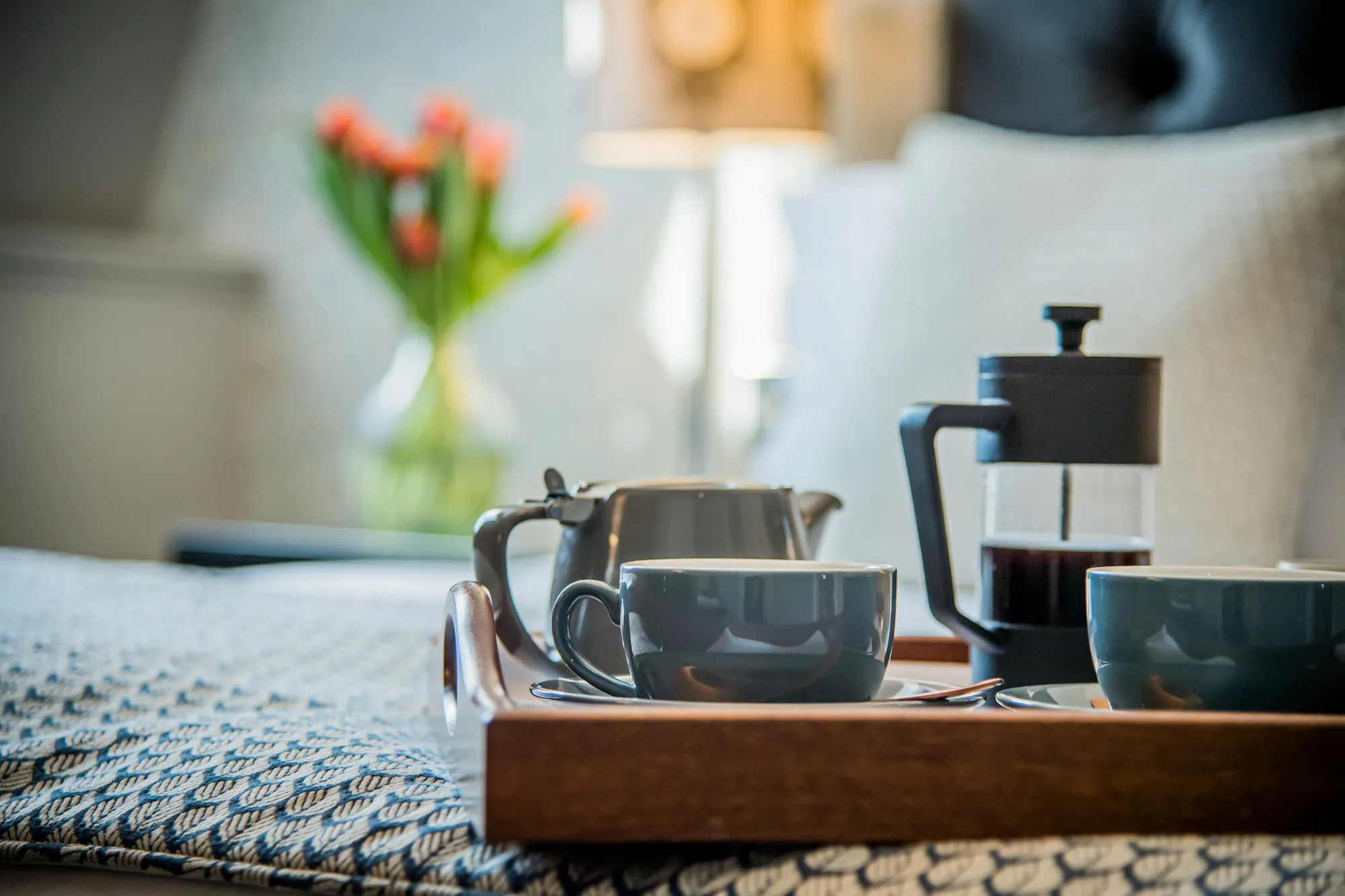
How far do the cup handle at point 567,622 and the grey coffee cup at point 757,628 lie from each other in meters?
0.02

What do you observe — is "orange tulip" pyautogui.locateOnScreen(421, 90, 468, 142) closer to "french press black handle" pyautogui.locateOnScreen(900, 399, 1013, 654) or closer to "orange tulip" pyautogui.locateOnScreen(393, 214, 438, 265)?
"orange tulip" pyautogui.locateOnScreen(393, 214, 438, 265)

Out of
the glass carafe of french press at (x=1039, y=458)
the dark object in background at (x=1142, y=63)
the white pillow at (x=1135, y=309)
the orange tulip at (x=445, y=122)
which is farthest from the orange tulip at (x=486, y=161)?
the glass carafe of french press at (x=1039, y=458)

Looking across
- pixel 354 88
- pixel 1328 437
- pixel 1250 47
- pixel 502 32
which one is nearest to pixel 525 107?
pixel 502 32

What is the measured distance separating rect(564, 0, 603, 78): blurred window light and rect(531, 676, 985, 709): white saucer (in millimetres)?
1424

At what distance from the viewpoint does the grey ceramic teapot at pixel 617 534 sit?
62 cm

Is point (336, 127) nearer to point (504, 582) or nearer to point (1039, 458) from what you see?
point (504, 582)

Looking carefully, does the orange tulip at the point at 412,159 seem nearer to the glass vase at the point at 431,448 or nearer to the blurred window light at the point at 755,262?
the glass vase at the point at 431,448

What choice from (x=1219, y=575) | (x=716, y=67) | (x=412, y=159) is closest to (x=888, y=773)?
(x=1219, y=575)

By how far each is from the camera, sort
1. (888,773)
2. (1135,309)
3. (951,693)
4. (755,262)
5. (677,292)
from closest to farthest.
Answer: (888,773) → (951,693) → (1135,309) → (755,262) → (677,292)

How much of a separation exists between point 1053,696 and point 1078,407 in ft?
0.41

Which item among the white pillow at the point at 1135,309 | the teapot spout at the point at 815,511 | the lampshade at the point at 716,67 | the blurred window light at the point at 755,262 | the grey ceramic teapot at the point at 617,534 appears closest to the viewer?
the grey ceramic teapot at the point at 617,534

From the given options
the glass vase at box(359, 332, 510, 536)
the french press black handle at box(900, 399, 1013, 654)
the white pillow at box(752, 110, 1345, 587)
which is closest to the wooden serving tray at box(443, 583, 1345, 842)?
the french press black handle at box(900, 399, 1013, 654)

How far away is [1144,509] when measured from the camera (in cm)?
66

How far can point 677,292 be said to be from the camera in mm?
2465
